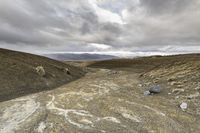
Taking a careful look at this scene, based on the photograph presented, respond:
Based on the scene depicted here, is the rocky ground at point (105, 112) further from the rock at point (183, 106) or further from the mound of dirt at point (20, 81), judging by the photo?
the mound of dirt at point (20, 81)

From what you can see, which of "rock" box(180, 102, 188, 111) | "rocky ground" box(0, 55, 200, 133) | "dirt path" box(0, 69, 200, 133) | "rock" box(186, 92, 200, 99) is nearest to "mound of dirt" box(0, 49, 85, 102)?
"rocky ground" box(0, 55, 200, 133)

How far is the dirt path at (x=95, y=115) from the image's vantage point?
15.1 metres

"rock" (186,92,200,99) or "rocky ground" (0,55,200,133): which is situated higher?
"rock" (186,92,200,99)

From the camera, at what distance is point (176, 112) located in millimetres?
18750

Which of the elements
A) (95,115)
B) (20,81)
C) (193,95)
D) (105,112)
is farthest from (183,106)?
(20,81)

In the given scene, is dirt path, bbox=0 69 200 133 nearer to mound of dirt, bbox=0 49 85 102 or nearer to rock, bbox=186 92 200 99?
rock, bbox=186 92 200 99

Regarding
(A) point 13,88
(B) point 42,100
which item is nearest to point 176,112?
(B) point 42,100

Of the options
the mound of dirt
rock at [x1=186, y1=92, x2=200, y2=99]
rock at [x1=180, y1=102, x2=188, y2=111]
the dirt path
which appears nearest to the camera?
the dirt path

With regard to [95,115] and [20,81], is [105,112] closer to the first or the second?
[95,115]

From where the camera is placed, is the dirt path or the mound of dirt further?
the mound of dirt

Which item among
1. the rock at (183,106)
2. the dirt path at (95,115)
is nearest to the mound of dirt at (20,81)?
the dirt path at (95,115)

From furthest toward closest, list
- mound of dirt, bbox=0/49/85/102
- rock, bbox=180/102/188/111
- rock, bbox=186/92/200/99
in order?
1. mound of dirt, bbox=0/49/85/102
2. rock, bbox=186/92/200/99
3. rock, bbox=180/102/188/111

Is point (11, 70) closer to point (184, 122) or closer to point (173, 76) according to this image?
point (173, 76)

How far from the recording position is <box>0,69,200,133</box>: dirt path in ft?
49.7
